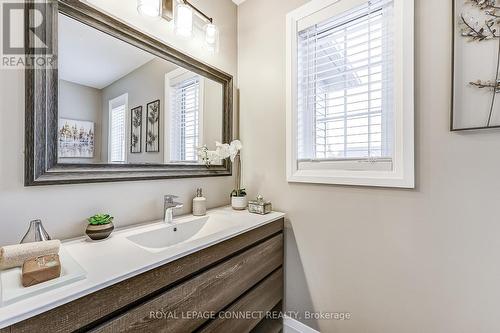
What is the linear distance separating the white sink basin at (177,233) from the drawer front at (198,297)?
18cm

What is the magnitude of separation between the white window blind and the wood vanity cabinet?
0.68 m

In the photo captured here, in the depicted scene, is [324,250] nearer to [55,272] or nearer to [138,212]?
[138,212]

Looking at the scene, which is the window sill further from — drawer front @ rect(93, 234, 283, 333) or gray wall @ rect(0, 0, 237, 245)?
gray wall @ rect(0, 0, 237, 245)

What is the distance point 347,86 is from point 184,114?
1038 mm

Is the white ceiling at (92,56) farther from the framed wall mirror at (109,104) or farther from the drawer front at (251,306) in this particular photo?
the drawer front at (251,306)

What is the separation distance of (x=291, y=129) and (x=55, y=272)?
1.35m

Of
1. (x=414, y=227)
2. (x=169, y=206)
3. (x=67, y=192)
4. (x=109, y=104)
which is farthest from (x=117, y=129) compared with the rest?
(x=414, y=227)

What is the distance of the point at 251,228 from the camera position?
4.03 ft

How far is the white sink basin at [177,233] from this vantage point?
110 cm

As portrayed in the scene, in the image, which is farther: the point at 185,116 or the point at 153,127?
the point at 185,116

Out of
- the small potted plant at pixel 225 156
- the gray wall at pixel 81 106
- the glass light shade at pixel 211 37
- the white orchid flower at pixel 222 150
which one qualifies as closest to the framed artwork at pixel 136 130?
the gray wall at pixel 81 106

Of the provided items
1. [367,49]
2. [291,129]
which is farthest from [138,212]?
[367,49]

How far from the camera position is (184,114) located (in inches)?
58.8

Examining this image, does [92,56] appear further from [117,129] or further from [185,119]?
[185,119]
